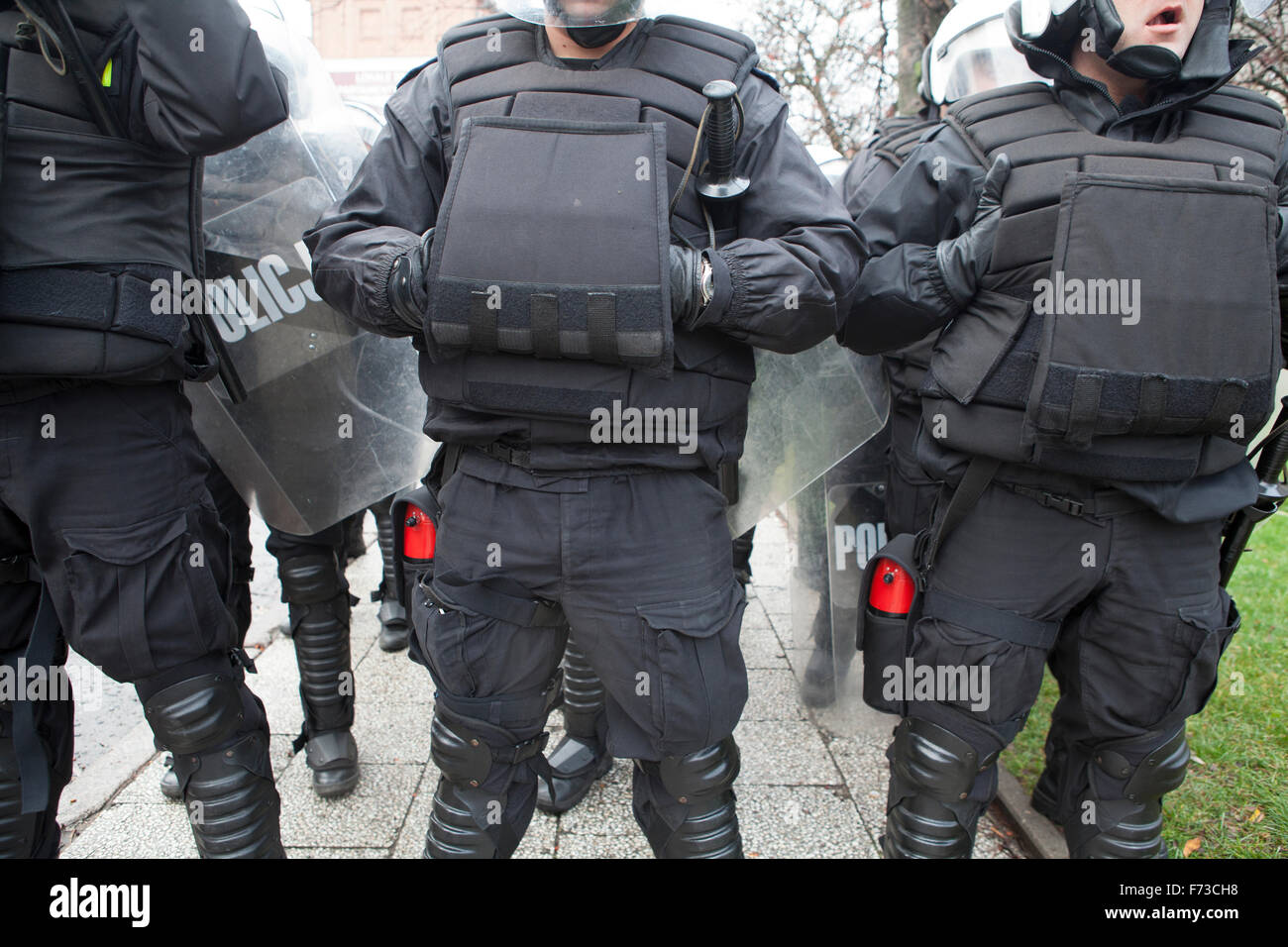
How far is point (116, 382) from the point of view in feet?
6.06

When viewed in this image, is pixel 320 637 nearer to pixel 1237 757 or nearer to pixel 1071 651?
pixel 1071 651

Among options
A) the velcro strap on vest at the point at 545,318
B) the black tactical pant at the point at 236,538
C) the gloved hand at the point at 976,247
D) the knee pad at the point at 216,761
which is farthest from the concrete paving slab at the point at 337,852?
the gloved hand at the point at 976,247

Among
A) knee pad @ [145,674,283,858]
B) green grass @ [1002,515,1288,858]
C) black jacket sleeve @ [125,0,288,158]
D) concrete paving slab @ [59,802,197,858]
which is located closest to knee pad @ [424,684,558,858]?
knee pad @ [145,674,283,858]

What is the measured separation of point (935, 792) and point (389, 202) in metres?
1.75

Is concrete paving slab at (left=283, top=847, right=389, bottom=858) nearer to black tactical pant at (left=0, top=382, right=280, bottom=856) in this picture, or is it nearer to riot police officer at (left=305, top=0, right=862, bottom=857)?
black tactical pant at (left=0, top=382, right=280, bottom=856)

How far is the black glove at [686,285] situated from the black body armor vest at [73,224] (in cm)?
108

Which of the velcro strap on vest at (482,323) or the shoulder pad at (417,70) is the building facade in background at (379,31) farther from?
the velcro strap on vest at (482,323)

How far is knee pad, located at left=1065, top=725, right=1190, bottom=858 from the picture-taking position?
1910 millimetres

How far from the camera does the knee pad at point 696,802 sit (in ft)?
5.97

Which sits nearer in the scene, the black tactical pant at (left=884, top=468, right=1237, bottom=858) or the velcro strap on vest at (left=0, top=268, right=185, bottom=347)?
the velcro strap on vest at (left=0, top=268, right=185, bottom=347)

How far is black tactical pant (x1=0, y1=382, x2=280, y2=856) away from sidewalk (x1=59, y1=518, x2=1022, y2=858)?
57 centimetres

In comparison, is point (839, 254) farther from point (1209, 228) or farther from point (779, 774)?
point (779, 774)

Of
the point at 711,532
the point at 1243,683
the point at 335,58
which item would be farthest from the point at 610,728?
the point at 335,58

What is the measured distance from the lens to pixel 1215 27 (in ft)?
5.97
